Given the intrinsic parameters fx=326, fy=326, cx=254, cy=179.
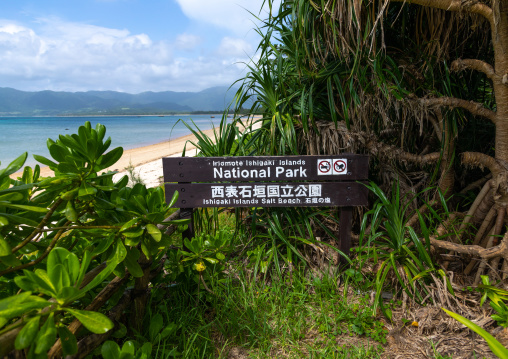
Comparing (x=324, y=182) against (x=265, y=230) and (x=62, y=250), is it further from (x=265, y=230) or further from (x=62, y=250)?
(x=62, y=250)

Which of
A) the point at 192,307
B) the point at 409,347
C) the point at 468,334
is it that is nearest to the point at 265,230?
the point at 192,307

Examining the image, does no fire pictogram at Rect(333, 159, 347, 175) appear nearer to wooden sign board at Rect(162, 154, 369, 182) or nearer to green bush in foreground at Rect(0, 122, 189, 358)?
wooden sign board at Rect(162, 154, 369, 182)

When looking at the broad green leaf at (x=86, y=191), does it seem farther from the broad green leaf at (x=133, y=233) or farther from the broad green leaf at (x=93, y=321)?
the broad green leaf at (x=93, y=321)

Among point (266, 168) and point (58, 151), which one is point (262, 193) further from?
point (58, 151)

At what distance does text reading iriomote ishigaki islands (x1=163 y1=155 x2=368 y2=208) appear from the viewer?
227cm

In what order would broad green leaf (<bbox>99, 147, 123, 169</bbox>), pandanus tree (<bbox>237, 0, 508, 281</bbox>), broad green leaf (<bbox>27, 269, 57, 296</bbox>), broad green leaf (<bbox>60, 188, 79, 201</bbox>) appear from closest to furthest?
broad green leaf (<bbox>27, 269, 57, 296</bbox>) → broad green leaf (<bbox>60, 188, 79, 201</bbox>) → broad green leaf (<bbox>99, 147, 123, 169</bbox>) → pandanus tree (<bbox>237, 0, 508, 281</bbox>)

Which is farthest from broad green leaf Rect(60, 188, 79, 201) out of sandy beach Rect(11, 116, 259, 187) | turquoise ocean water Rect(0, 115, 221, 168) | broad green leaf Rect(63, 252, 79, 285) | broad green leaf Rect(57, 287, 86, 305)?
sandy beach Rect(11, 116, 259, 187)

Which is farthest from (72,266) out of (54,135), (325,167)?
(54,135)

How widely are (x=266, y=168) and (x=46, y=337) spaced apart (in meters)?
1.64

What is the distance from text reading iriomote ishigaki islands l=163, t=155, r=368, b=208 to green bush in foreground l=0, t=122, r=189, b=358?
84 cm

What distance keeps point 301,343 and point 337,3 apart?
6.87 feet

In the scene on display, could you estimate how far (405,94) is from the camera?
7.66 feet

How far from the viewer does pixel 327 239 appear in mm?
2697

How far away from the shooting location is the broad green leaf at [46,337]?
2.66ft
